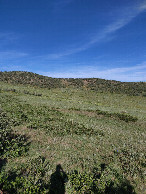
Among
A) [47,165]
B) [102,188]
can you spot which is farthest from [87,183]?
[47,165]

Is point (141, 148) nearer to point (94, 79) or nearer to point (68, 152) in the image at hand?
point (68, 152)

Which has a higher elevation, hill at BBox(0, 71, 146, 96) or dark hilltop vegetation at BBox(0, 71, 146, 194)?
hill at BBox(0, 71, 146, 96)

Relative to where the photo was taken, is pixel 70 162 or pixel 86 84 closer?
pixel 70 162

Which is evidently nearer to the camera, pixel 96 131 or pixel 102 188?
Answer: pixel 102 188

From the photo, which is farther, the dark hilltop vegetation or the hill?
the hill

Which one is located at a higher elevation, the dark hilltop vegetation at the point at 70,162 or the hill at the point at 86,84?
the hill at the point at 86,84

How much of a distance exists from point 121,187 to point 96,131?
21.3 ft

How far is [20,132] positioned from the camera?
1011cm

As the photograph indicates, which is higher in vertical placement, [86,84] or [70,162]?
[86,84]

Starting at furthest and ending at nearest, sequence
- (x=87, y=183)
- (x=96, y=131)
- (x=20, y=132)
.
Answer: (x=96, y=131), (x=20, y=132), (x=87, y=183)

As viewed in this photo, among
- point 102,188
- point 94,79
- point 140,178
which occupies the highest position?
point 94,79

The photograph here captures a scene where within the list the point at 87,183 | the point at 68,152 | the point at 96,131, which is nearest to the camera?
the point at 87,183

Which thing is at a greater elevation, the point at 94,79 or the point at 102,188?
the point at 94,79

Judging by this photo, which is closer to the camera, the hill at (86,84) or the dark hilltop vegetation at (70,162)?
the dark hilltop vegetation at (70,162)
